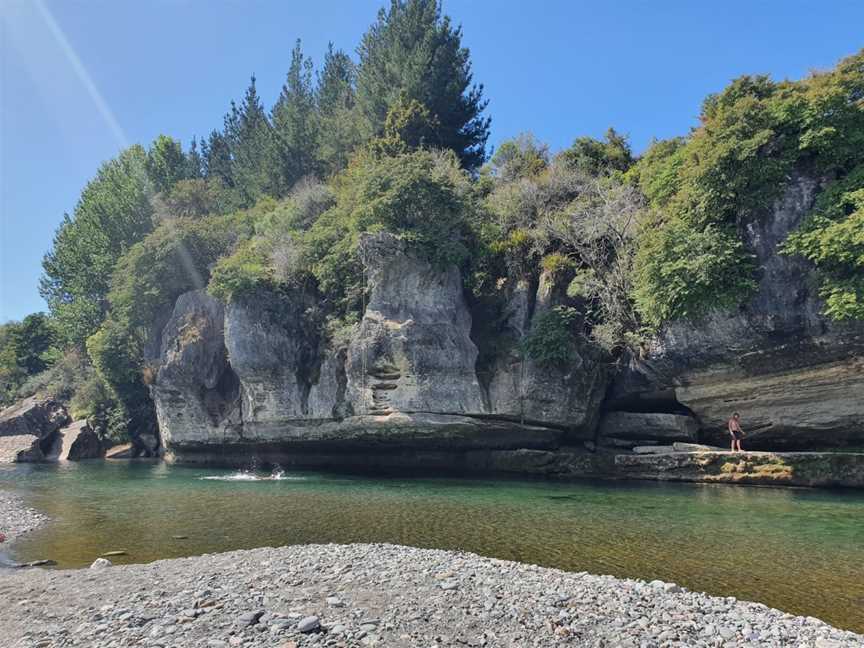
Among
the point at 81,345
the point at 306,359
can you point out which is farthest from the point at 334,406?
the point at 81,345

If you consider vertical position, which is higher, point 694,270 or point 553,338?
point 694,270

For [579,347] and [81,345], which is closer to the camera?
[579,347]

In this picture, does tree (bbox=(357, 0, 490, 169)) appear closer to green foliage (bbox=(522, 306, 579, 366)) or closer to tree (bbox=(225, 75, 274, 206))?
tree (bbox=(225, 75, 274, 206))

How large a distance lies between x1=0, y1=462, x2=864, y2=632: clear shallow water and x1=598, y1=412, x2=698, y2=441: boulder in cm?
324

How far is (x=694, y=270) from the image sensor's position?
1777cm

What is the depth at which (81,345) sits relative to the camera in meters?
45.8

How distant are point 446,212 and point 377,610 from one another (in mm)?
19338

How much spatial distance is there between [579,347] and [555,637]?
17190 millimetres

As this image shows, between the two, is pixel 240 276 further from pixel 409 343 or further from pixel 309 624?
pixel 309 624

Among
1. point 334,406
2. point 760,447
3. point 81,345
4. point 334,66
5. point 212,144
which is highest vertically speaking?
point 334,66

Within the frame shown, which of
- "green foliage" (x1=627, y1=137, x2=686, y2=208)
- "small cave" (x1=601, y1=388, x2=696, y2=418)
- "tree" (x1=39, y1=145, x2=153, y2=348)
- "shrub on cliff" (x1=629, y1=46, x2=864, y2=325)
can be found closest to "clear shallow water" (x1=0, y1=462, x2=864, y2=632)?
"small cave" (x1=601, y1=388, x2=696, y2=418)

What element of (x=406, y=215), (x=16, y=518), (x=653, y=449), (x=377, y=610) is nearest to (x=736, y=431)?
(x=653, y=449)

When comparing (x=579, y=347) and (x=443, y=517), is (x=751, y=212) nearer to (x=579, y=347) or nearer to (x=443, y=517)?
(x=579, y=347)

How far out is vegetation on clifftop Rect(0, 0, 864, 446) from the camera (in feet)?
56.7
